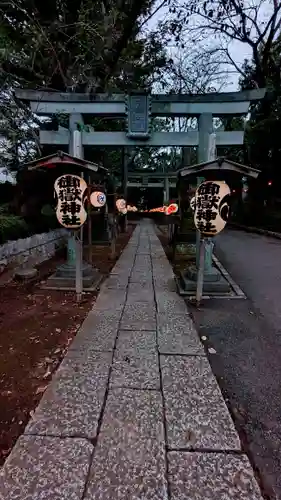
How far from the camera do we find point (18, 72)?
855 cm

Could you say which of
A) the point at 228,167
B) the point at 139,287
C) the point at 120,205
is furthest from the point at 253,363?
the point at 120,205

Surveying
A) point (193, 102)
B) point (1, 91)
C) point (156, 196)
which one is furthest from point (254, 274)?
point (156, 196)

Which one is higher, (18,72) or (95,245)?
(18,72)

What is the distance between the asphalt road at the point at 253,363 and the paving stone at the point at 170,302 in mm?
259

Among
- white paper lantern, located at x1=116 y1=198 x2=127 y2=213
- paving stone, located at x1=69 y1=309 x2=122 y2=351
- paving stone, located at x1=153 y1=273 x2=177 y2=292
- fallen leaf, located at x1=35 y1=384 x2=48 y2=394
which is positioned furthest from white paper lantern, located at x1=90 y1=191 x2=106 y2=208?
fallen leaf, located at x1=35 y1=384 x2=48 y2=394

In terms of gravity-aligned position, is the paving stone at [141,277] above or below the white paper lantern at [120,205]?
below

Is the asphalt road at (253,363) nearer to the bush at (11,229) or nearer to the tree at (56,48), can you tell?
the bush at (11,229)

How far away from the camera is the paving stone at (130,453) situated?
1593 mm

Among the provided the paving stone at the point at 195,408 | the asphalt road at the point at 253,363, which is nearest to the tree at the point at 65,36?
the asphalt road at the point at 253,363

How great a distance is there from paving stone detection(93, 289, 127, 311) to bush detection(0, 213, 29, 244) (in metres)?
2.21

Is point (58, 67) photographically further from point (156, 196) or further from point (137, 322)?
point (156, 196)

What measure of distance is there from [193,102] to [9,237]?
445 centimetres

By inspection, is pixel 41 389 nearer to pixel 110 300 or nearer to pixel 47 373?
pixel 47 373

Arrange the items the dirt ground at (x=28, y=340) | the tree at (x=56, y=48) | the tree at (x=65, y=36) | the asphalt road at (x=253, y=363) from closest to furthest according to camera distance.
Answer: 1. the asphalt road at (x=253, y=363)
2. the dirt ground at (x=28, y=340)
3. the tree at (x=56, y=48)
4. the tree at (x=65, y=36)
